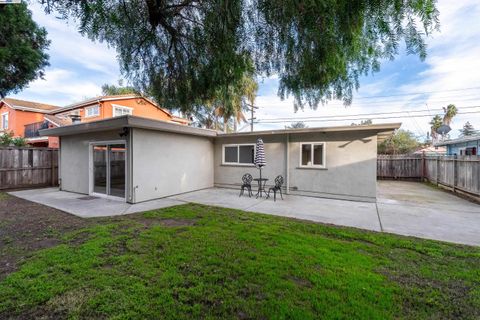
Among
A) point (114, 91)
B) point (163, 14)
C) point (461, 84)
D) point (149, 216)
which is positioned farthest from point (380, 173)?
point (114, 91)

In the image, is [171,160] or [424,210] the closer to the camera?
[424,210]

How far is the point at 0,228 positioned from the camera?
15.0 ft

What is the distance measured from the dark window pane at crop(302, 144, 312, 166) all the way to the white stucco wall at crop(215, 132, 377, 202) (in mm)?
207

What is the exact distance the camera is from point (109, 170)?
8.00 metres

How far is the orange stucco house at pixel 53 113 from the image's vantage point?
1613 centimetres

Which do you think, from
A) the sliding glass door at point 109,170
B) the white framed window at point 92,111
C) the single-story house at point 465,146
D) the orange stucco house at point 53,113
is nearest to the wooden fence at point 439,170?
the single-story house at point 465,146

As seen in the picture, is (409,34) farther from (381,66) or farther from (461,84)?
(461,84)

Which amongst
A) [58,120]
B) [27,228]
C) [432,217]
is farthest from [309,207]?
[58,120]

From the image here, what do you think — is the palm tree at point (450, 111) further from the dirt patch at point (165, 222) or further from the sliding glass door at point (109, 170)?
the sliding glass door at point (109, 170)

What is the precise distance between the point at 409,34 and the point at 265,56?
4.04ft

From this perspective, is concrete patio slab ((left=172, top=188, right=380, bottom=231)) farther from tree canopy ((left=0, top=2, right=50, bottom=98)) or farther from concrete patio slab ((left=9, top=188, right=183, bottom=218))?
tree canopy ((left=0, top=2, right=50, bottom=98))

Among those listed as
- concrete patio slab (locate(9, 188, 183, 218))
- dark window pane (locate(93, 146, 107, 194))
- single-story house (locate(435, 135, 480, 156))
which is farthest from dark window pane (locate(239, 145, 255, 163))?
single-story house (locate(435, 135, 480, 156))

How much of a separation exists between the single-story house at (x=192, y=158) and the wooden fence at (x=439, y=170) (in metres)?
3.16

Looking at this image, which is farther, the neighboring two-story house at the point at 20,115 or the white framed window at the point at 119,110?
the neighboring two-story house at the point at 20,115
